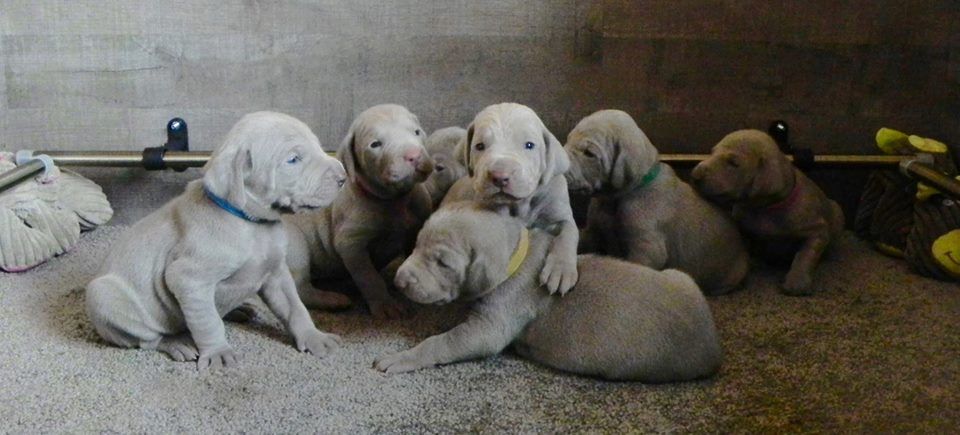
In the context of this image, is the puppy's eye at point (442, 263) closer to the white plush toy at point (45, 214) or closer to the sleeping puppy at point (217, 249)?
the sleeping puppy at point (217, 249)

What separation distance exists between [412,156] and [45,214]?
122 cm

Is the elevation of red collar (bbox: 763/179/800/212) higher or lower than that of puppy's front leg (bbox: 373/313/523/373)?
higher

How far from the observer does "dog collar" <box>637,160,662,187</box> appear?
261 centimetres

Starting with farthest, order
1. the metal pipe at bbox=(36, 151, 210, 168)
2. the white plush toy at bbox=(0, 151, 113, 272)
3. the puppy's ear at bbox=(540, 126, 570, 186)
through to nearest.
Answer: the metal pipe at bbox=(36, 151, 210, 168) < the white plush toy at bbox=(0, 151, 113, 272) < the puppy's ear at bbox=(540, 126, 570, 186)

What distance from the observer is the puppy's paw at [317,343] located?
7.23ft

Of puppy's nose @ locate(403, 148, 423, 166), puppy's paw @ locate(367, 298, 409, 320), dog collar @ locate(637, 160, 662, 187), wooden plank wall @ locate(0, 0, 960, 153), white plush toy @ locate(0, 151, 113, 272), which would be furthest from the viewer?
wooden plank wall @ locate(0, 0, 960, 153)

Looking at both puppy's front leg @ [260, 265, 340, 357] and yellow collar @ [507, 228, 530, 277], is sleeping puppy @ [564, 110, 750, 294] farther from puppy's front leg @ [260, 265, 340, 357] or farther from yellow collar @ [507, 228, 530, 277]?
puppy's front leg @ [260, 265, 340, 357]

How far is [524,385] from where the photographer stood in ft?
6.72

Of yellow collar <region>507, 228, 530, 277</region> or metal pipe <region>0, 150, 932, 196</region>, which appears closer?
yellow collar <region>507, 228, 530, 277</region>

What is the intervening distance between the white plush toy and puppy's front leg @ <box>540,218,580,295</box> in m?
1.53

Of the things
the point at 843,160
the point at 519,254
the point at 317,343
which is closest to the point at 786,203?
the point at 843,160

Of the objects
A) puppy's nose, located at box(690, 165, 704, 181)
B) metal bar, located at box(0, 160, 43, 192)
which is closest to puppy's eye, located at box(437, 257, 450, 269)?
puppy's nose, located at box(690, 165, 704, 181)

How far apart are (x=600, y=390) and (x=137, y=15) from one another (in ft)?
6.39

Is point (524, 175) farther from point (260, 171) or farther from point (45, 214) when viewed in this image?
point (45, 214)
